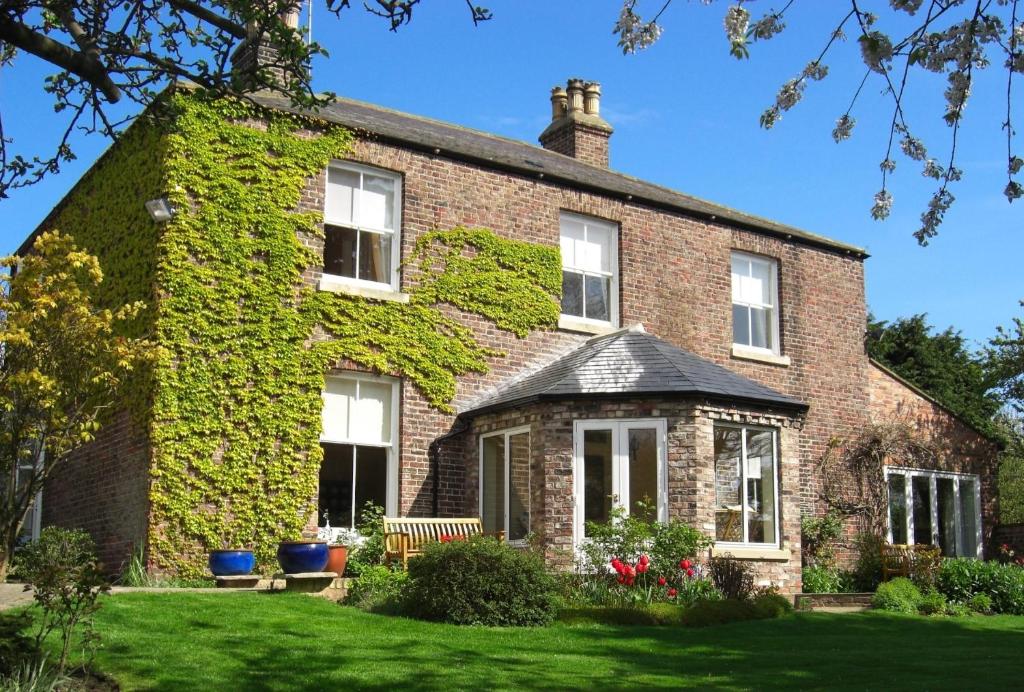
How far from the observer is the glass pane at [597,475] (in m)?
15.6

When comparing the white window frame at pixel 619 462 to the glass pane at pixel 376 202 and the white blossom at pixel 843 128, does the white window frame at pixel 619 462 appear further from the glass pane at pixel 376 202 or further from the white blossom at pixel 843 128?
the white blossom at pixel 843 128

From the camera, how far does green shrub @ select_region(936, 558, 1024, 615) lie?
1738cm

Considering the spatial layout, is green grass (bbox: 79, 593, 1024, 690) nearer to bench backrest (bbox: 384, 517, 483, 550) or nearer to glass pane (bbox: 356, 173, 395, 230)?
bench backrest (bbox: 384, 517, 483, 550)

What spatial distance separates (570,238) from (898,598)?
811 centimetres

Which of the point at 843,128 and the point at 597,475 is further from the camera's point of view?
the point at 597,475

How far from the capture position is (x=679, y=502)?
15539 mm

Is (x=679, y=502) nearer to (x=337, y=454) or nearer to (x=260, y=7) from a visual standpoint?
(x=337, y=454)

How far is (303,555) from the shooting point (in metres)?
13.9

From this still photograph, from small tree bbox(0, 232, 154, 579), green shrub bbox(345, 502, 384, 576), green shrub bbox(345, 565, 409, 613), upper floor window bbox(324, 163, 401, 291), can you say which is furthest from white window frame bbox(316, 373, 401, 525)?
small tree bbox(0, 232, 154, 579)

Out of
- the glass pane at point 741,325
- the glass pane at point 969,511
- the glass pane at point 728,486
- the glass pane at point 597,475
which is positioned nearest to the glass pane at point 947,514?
the glass pane at point 969,511

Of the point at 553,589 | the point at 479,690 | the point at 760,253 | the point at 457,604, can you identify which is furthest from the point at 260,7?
the point at 760,253

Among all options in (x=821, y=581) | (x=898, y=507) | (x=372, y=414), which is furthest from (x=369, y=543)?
(x=898, y=507)

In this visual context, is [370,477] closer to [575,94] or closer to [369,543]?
[369,543]

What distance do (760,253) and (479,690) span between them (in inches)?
581
